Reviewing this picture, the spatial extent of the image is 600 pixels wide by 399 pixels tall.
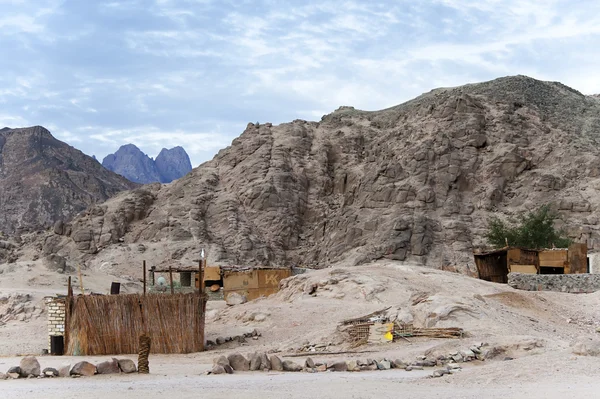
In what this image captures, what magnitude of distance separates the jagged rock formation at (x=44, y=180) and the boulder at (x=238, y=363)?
66654 mm

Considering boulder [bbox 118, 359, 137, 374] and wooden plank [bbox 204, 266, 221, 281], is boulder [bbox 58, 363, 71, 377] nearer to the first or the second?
boulder [bbox 118, 359, 137, 374]

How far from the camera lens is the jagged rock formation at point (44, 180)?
84.1 metres

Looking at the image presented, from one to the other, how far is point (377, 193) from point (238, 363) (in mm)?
37972

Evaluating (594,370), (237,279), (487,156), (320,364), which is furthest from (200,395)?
(487,156)

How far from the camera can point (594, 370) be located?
12141mm

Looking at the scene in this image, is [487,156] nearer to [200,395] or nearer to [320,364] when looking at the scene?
[320,364]

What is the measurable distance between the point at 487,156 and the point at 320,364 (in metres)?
40.9

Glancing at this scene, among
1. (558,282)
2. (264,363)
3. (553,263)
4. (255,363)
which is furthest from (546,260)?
(255,363)

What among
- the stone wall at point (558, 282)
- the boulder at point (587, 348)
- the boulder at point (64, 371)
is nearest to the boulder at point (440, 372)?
the boulder at point (587, 348)

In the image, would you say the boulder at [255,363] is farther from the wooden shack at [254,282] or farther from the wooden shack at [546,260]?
the wooden shack at [546,260]

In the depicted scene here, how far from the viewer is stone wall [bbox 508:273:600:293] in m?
29.5

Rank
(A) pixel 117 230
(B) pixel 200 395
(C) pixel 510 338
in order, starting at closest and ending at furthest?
(B) pixel 200 395 < (C) pixel 510 338 < (A) pixel 117 230

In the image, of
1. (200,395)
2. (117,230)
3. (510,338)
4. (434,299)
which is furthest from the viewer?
(117,230)

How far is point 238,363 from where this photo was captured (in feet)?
47.5
